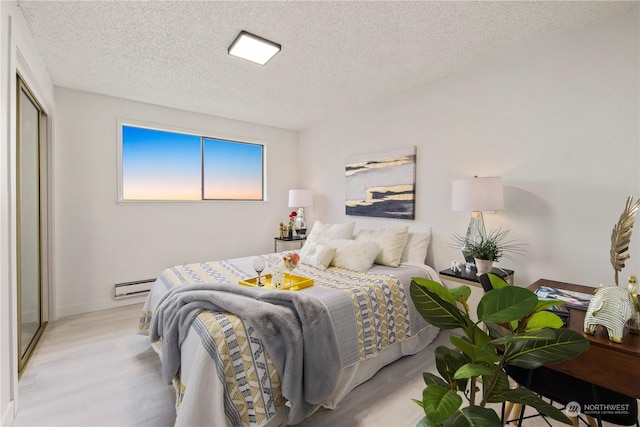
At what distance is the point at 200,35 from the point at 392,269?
101 inches

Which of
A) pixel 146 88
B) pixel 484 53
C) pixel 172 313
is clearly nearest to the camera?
pixel 172 313

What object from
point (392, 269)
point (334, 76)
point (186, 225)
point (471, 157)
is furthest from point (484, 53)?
point (186, 225)

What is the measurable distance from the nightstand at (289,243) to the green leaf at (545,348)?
12.7ft

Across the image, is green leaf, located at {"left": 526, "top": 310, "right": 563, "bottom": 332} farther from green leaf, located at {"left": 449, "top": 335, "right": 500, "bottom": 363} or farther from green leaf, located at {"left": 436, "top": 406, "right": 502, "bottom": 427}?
green leaf, located at {"left": 436, "top": 406, "right": 502, "bottom": 427}

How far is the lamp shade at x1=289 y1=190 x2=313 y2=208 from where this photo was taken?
174 inches

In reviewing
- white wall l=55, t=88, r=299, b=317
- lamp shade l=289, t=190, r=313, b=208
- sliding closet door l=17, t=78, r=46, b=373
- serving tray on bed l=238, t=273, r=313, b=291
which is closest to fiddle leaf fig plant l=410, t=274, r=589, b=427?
serving tray on bed l=238, t=273, r=313, b=291

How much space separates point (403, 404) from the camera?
1849 mm

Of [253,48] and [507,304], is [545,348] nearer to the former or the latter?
[507,304]

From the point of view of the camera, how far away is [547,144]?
7.53ft

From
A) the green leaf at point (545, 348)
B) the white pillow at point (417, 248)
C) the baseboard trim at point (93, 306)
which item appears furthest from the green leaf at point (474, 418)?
the baseboard trim at point (93, 306)

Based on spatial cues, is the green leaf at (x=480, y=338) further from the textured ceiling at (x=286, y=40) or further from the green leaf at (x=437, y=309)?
the textured ceiling at (x=286, y=40)

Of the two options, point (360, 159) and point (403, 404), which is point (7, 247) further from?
point (360, 159)

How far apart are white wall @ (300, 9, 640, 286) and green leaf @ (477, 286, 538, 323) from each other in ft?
6.89

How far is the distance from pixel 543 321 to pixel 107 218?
4183 millimetres
